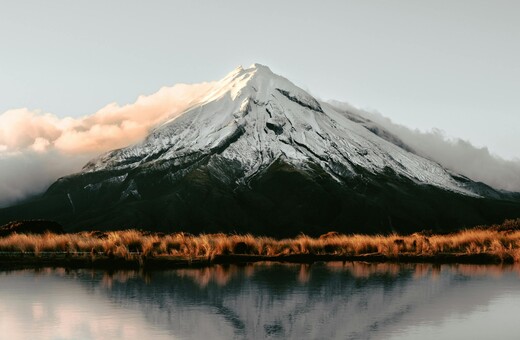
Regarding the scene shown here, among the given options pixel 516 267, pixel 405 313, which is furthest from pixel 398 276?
pixel 405 313

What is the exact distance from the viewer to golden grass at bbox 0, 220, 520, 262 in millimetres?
38250

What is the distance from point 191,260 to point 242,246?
6.26 meters

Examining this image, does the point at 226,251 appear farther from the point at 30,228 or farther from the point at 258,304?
the point at 30,228

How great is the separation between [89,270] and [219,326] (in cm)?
→ 1547

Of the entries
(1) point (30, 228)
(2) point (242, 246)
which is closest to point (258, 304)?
(2) point (242, 246)

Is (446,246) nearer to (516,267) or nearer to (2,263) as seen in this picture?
(516,267)

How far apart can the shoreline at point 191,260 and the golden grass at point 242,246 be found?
42cm

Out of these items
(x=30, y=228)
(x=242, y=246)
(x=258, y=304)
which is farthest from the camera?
(x=30, y=228)

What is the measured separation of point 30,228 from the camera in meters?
54.5

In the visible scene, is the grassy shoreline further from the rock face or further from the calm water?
the rock face

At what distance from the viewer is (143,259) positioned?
3509 centimetres

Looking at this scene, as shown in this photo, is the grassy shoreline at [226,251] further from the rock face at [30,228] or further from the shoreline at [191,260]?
the rock face at [30,228]

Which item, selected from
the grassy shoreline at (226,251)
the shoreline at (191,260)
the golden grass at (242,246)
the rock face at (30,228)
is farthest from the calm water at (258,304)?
the rock face at (30,228)

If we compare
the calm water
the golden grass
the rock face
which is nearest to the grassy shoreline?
the golden grass
